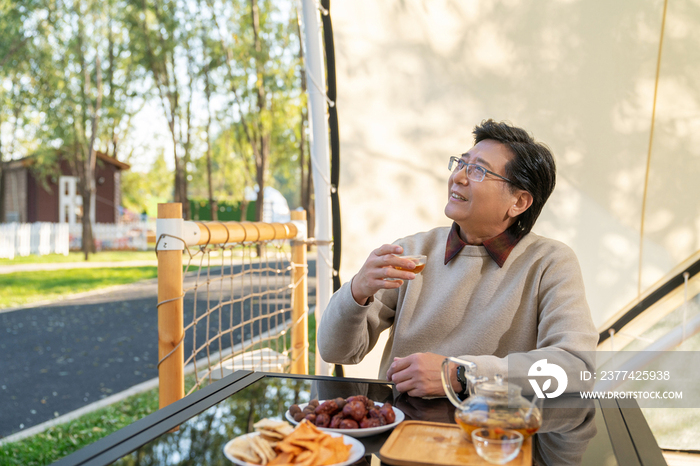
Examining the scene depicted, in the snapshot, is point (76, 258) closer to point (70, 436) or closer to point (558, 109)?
point (70, 436)

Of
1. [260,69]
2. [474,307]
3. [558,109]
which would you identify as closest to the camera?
[474,307]

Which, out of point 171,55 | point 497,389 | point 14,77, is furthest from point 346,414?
point 14,77

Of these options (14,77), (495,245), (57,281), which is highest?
(14,77)

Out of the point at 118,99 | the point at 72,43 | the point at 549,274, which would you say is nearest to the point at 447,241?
the point at 549,274

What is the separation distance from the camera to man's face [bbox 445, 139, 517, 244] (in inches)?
65.0

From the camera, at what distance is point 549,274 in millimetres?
1568

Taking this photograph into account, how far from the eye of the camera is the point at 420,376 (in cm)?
125

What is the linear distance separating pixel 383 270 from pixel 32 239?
57.1 ft

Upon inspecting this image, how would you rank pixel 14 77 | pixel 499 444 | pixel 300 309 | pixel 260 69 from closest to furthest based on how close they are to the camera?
pixel 499 444 < pixel 300 309 < pixel 260 69 < pixel 14 77

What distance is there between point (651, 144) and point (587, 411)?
5.00 feet

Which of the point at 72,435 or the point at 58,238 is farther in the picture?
the point at 58,238

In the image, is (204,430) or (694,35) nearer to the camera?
(204,430)

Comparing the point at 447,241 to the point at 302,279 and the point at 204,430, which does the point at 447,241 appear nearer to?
the point at 204,430

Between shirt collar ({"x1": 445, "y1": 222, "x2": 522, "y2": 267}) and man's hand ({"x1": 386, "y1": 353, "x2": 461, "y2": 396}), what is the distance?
46cm
